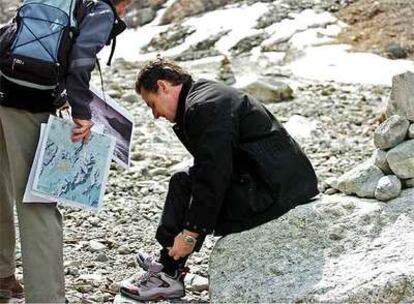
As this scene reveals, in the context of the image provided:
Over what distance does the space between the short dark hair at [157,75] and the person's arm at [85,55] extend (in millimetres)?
438

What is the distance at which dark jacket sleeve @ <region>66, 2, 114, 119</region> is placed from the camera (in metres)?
4.21

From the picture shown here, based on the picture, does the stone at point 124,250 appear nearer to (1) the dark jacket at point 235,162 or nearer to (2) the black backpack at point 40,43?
(1) the dark jacket at point 235,162

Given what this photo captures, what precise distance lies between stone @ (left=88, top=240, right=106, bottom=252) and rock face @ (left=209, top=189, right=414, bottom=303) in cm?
164

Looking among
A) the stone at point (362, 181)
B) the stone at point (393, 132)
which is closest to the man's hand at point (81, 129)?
the stone at point (362, 181)

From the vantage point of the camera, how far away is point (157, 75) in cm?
468

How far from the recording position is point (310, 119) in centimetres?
1205

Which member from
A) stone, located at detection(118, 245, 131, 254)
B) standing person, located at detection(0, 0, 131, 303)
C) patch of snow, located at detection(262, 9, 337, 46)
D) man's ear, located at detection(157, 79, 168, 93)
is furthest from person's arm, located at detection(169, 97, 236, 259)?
patch of snow, located at detection(262, 9, 337, 46)

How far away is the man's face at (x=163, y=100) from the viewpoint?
15.5ft

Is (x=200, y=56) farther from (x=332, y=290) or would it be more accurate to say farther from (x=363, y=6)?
(x=332, y=290)

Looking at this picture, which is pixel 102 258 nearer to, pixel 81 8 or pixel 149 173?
pixel 81 8

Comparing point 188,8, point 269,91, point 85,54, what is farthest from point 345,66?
point 85,54

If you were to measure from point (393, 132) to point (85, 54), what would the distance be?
2.07 metres

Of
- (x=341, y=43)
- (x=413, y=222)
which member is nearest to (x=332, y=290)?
(x=413, y=222)

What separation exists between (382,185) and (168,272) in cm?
145
